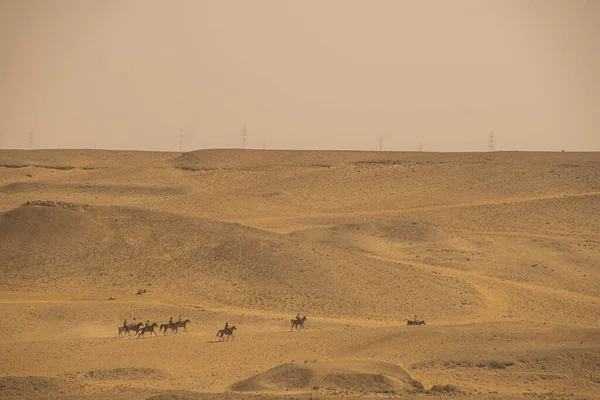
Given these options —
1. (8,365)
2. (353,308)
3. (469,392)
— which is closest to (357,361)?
(469,392)

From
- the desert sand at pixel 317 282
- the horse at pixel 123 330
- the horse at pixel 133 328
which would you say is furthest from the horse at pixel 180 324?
the horse at pixel 123 330

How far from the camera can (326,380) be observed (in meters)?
28.4

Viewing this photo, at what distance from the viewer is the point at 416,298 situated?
47.1 m

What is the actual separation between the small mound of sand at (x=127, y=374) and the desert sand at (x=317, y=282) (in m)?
0.08

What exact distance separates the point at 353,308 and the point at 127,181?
47068 mm

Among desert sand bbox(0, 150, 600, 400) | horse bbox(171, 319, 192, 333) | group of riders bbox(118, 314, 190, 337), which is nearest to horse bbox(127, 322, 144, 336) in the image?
group of riders bbox(118, 314, 190, 337)

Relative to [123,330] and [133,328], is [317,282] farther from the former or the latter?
[133,328]

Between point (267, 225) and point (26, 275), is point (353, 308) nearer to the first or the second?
point (26, 275)

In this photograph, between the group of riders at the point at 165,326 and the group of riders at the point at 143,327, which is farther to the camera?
the group of riders at the point at 143,327

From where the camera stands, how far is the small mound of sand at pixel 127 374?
31.0 metres

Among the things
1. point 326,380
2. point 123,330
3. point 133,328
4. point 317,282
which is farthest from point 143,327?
point 317,282

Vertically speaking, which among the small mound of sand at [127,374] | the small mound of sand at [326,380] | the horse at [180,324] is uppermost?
the horse at [180,324]

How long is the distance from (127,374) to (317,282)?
17025mm

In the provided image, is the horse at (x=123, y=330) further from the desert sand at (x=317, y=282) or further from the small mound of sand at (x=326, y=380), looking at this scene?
the small mound of sand at (x=326, y=380)
